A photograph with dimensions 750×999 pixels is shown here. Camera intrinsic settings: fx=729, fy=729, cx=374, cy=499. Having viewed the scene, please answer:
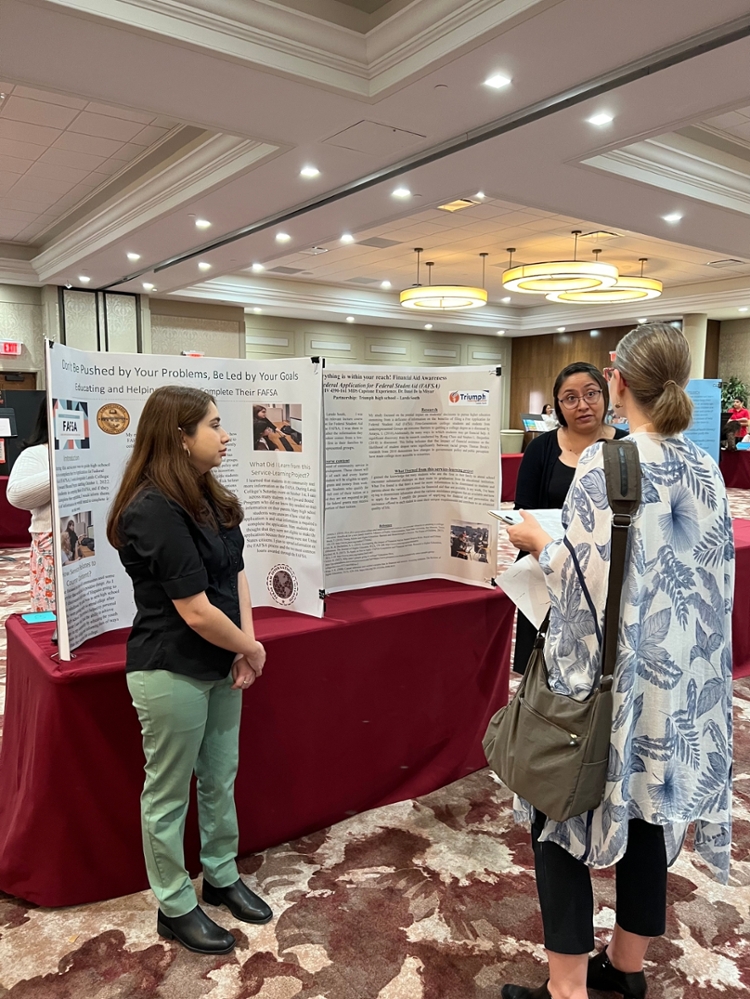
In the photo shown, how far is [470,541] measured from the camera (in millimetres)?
2801

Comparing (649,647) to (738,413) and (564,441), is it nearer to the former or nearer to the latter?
(564,441)

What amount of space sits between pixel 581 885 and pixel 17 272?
12511 mm

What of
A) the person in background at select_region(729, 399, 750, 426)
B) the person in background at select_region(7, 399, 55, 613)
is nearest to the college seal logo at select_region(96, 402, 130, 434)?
the person in background at select_region(7, 399, 55, 613)

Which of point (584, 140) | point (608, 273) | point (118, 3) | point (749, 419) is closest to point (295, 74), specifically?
point (118, 3)

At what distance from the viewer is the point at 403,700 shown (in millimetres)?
2629

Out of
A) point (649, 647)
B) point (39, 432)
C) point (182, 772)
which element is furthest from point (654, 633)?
point (39, 432)

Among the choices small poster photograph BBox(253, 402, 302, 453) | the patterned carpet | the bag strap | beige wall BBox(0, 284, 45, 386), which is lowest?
the patterned carpet

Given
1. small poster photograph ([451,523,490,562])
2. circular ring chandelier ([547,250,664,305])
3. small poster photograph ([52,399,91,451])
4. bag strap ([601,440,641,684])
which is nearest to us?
bag strap ([601,440,641,684])

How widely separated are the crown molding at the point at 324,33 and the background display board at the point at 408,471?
226 cm

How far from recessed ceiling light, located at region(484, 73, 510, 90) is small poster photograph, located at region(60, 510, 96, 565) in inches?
146

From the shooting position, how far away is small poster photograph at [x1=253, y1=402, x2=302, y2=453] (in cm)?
238

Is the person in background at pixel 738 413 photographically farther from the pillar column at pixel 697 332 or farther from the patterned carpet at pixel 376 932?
the patterned carpet at pixel 376 932

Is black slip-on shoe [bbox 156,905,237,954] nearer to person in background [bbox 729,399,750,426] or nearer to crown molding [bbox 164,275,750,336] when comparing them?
crown molding [bbox 164,275,750,336]

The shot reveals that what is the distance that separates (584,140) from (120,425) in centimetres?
458
